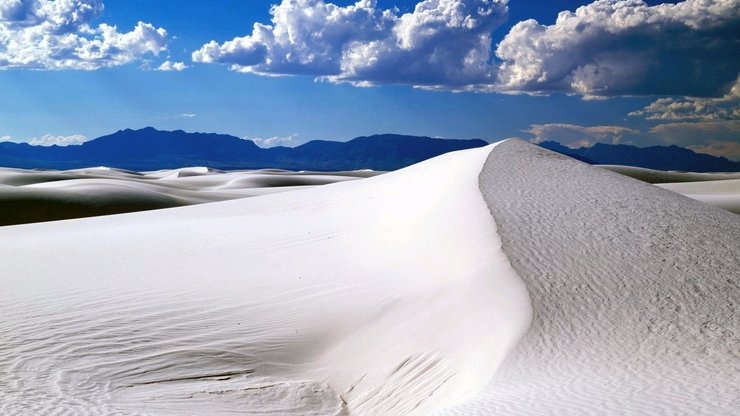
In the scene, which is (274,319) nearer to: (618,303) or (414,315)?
(414,315)

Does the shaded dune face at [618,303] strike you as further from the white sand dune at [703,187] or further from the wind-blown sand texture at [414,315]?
the white sand dune at [703,187]

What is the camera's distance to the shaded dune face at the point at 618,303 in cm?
649

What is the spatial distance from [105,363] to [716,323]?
7182 millimetres

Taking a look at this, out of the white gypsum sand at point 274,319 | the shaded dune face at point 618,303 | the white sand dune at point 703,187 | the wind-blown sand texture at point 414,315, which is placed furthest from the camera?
the white sand dune at point 703,187

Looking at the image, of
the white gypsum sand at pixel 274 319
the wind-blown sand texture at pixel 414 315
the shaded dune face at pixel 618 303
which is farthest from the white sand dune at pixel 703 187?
the white gypsum sand at pixel 274 319

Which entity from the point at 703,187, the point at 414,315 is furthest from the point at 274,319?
the point at 703,187

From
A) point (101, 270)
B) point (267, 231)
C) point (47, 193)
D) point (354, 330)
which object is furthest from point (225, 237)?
point (47, 193)

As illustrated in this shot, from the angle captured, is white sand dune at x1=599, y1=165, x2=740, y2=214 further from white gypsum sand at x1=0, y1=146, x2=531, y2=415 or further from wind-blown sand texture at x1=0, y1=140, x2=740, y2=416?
white gypsum sand at x1=0, y1=146, x2=531, y2=415

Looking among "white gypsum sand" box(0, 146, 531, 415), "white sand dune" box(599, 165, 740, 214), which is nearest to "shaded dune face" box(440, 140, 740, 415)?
"white gypsum sand" box(0, 146, 531, 415)

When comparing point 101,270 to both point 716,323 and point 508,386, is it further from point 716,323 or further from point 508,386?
point 716,323

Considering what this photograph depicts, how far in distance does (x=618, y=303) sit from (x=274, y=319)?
4638mm

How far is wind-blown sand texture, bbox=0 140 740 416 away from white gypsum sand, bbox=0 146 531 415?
3 centimetres

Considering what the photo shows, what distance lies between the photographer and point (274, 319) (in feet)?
34.0

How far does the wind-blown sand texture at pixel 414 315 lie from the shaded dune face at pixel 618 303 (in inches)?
1.2
